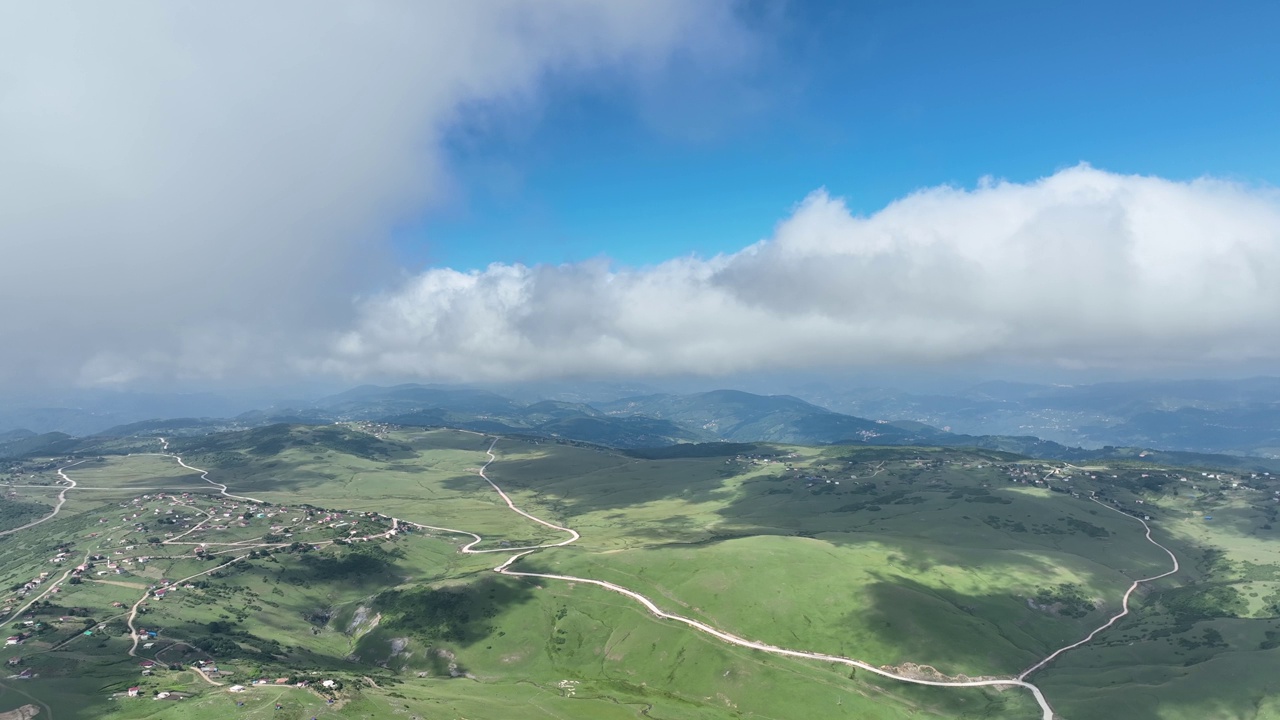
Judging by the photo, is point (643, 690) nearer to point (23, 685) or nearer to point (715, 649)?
point (715, 649)

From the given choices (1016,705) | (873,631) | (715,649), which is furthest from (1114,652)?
(715,649)

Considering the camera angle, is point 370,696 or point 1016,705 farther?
Result: point 1016,705

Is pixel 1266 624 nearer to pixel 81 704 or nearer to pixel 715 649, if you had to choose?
pixel 715 649

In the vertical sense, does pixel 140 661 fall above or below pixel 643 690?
above

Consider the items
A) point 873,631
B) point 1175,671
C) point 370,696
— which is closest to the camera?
point 370,696

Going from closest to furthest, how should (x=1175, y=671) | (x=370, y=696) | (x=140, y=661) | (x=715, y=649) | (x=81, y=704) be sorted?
1. (x=81, y=704)
2. (x=370, y=696)
3. (x=140, y=661)
4. (x=1175, y=671)
5. (x=715, y=649)

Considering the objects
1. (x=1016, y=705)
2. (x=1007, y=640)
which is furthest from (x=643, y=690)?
(x=1007, y=640)

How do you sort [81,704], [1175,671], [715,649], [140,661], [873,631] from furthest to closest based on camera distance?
[873,631], [715,649], [1175,671], [140,661], [81,704]

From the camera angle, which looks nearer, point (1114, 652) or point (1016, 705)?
point (1016, 705)

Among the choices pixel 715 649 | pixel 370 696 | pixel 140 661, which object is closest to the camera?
pixel 370 696
